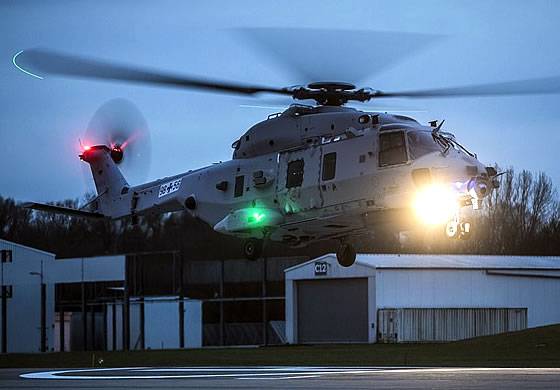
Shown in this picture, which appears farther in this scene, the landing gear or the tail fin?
the tail fin

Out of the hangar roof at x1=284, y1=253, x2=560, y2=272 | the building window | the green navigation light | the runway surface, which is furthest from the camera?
the building window

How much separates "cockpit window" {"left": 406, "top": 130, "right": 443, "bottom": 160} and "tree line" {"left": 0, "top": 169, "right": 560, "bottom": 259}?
49639 millimetres

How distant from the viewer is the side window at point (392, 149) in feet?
96.3

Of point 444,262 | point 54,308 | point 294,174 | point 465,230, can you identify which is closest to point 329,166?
point 294,174

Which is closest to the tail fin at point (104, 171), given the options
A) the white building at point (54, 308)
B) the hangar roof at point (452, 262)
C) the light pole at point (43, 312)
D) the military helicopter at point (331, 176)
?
the military helicopter at point (331, 176)

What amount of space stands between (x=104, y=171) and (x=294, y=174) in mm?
11220

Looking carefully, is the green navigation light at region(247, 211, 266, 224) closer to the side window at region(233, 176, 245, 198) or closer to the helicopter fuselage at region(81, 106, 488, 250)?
the helicopter fuselage at region(81, 106, 488, 250)

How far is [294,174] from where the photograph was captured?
31406 millimetres

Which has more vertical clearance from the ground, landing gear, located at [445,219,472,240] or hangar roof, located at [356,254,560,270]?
landing gear, located at [445,219,472,240]

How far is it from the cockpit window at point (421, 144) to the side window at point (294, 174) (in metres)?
3.36

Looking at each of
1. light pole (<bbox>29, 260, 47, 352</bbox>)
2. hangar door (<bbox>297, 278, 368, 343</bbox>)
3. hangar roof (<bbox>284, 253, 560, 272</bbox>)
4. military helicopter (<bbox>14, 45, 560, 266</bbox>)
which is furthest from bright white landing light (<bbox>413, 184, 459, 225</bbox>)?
light pole (<bbox>29, 260, 47, 352</bbox>)

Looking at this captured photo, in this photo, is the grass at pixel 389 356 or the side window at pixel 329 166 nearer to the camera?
the side window at pixel 329 166

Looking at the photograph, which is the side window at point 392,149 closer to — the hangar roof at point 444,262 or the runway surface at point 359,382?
the runway surface at point 359,382

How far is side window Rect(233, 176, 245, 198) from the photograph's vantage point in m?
32.8
